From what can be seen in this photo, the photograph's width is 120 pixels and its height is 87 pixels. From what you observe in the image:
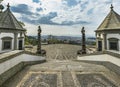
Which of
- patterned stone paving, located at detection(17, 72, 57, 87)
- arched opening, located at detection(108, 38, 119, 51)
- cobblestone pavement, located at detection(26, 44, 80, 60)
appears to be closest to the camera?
patterned stone paving, located at detection(17, 72, 57, 87)

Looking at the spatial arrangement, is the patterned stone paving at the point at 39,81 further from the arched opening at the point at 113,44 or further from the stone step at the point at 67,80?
the arched opening at the point at 113,44

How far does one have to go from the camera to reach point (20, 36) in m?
19.3

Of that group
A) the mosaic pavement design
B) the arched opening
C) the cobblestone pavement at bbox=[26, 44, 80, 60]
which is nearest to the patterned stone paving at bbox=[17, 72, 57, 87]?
the mosaic pavement design

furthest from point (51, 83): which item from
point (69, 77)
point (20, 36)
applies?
point (20, 36)

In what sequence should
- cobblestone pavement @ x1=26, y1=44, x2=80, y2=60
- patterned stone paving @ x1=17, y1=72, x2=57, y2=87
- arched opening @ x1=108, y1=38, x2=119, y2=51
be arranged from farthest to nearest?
cobblestone pavement @ x1=26, y1=44, x2=80, y2=60, arched opening @ x1=108, y1=38, x2=119, y2=51, patterned stone paving @ x1=17, y1=72, x2=57, y2=87

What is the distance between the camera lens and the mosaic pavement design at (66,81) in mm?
6580

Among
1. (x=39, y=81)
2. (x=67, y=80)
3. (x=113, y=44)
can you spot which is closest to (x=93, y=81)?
(x=67, y=80)

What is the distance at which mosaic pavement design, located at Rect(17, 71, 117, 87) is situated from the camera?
6.58 m

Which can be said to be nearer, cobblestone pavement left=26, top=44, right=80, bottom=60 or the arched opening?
the arched opening

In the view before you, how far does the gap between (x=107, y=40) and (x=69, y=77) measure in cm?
1187

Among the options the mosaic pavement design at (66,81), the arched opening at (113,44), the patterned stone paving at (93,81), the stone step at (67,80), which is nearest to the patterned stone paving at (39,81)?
the mosaic pavement design at (66,81)

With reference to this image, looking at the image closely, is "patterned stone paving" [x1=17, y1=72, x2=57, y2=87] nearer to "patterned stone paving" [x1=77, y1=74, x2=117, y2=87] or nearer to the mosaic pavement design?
the mosaic pavement design

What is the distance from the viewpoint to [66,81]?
7082 millimetres

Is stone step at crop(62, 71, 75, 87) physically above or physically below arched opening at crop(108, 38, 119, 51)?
below
